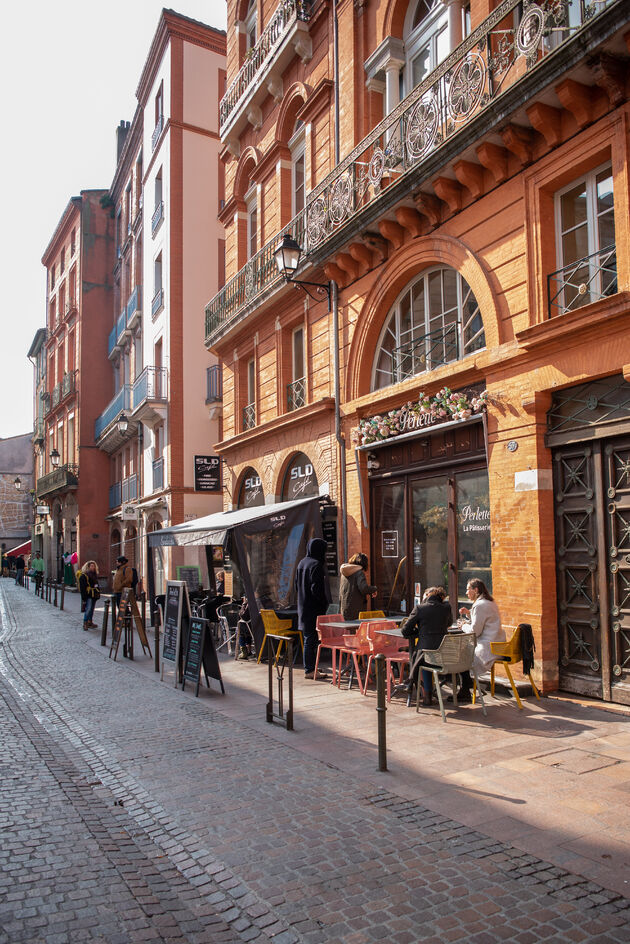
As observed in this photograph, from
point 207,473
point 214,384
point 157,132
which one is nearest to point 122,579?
point 207,473

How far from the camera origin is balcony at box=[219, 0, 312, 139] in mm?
15359

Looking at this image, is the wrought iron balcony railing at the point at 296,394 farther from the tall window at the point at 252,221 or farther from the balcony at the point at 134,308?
the balcony at the point at 134,308

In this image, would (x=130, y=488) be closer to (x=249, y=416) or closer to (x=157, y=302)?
(x=157, y=302)

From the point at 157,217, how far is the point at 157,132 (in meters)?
3.37

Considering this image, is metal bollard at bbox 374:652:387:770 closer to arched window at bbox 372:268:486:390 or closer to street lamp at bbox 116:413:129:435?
arched window at bbox 372:268:486:390

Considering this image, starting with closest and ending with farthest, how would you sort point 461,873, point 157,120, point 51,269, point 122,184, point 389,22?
point 461,873
point 389,22
point 157,120
point 122,184
point 51,269

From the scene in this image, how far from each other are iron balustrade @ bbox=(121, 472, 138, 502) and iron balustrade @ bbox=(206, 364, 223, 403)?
256 inches

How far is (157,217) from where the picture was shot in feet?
88.3

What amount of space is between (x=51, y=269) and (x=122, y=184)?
14504 mm

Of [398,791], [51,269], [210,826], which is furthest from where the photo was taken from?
[51,269]

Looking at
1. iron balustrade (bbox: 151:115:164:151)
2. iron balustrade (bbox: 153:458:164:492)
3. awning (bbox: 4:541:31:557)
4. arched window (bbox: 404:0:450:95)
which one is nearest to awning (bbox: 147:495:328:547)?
arched window (bbox: 404:0:450:95)

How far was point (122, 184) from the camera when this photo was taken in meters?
35.7

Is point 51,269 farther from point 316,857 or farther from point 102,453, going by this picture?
point 316,857

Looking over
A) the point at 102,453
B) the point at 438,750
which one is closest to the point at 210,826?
the point at 438,750
